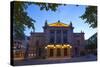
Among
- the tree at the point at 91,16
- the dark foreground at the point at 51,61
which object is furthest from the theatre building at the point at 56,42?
the tree at the point at 91,16

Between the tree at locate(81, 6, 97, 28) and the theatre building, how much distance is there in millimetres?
201

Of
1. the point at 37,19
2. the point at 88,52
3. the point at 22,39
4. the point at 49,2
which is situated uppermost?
the point at 49,2

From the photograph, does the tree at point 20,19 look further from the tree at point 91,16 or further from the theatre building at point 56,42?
the tree at point 91,16

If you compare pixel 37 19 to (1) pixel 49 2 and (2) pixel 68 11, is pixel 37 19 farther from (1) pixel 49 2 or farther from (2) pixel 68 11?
(2) pixel 68 11

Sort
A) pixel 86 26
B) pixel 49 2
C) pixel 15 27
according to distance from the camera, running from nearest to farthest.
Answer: pixel 15 27 < pixel 49 2 < pixel 86 26

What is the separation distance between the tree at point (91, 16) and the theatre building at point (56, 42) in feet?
0.66

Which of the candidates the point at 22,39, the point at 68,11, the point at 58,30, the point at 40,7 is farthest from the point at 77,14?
the point at 22,39

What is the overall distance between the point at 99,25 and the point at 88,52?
1.35 ft

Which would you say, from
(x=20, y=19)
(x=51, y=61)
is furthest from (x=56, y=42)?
(x=20, y=19)

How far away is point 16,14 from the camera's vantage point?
2.48 m

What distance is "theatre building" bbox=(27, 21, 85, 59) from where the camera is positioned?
8.57 ft

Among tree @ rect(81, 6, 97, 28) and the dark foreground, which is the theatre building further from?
tree @ rect(81, 6, 97, 28)

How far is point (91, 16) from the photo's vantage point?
289 centimetres

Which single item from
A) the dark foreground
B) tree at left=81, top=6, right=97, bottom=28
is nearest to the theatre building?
the dark foreground
